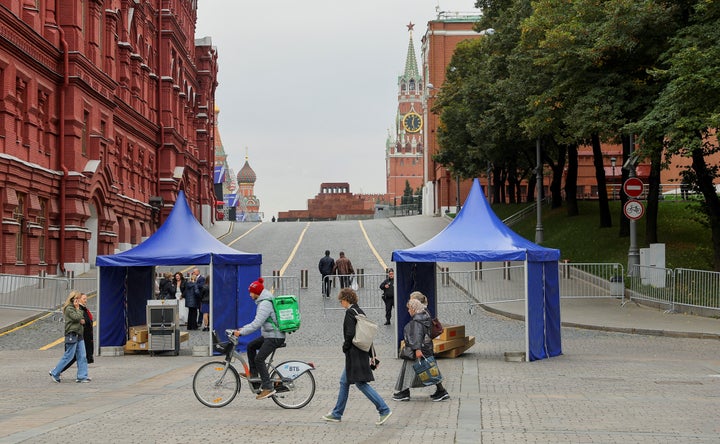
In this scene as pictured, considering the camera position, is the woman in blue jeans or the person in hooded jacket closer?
the woman in blue jeans

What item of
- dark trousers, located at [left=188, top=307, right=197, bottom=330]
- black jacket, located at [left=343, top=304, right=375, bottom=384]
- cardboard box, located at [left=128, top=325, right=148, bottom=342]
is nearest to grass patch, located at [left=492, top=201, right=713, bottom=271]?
dark trousers, located at [left=188, top=307, right=197, bottom=330]

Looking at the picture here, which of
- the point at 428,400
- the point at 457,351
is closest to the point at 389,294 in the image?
the point at 457,351

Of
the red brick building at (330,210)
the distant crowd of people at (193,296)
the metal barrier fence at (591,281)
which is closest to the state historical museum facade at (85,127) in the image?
the distant crowd of people at (193,296)

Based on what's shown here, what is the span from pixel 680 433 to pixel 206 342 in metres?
15.8

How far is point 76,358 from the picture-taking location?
1773cm

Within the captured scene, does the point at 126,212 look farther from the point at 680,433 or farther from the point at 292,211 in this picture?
the point at 292,211

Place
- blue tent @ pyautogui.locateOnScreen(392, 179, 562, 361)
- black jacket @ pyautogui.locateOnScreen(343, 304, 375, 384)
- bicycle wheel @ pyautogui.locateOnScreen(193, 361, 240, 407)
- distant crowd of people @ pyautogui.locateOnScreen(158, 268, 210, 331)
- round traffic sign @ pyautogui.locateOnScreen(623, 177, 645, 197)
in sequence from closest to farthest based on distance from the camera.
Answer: black jacket @ pyautogui.locateOnScreen(343, 304, 375, 384) → bicycle wheel @ pyautogui.locateOnScreen(193, 361, 240, 407) → blue tent @ pyautogui.locateOnScreen(392, 179, 562, 361) → distant crowd of people @ pyautogui.locateOnScreen(158, 268, 210, 331) → round traffic sign @ pyautogui.locateOnScreen(623, 177, 645, 197)

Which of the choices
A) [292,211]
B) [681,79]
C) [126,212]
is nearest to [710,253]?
[681,79]

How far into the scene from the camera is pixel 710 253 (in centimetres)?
3491

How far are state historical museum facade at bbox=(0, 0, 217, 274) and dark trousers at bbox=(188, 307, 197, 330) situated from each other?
9786 mm

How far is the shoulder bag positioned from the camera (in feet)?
42.0

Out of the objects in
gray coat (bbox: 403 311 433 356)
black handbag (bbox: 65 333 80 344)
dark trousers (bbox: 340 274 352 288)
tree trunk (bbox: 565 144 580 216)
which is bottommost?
black handbag (bbox: 65 333 80 344)

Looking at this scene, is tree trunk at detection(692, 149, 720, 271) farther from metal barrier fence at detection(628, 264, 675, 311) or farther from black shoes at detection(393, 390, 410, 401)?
black shoes at detection(393, 390, 410, 401)

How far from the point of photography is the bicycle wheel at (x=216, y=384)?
14.0 metres
